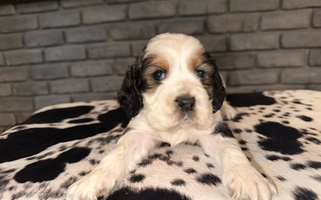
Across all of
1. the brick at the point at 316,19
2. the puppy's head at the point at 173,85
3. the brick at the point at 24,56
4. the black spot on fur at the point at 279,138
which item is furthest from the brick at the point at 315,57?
the brick at the point at 24,56

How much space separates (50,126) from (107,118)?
45 centimetres

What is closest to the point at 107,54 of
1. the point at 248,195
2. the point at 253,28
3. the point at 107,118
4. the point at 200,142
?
the point at 107,118

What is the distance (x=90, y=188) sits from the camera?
1.23 meters

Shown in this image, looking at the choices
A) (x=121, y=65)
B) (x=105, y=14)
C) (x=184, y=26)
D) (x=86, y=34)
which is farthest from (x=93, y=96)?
(x=184, y=26)

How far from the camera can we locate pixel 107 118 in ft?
7.78

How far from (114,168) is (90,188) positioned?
174 mm

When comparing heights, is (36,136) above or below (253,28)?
below

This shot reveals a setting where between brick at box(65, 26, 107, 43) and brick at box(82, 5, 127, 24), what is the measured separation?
92 mm

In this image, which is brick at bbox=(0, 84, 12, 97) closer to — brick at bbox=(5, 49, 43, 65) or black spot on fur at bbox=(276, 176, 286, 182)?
brick at bbox=(5, 49, 43, 65)

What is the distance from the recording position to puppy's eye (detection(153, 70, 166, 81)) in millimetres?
1673

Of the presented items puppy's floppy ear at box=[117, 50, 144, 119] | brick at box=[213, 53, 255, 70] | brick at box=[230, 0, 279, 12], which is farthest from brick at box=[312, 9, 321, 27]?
puppy's floppy ear at box=[117, 50, 144, 119]

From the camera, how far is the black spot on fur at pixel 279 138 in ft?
5.25

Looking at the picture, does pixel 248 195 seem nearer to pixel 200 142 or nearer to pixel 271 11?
pixel 200 142

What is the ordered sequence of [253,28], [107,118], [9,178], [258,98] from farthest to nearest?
1. [253,28]
2. [258,98]
3. [107,118]
4. [9,178]
